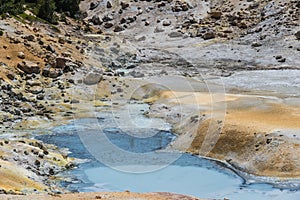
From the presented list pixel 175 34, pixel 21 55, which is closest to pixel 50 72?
pixel 21 55

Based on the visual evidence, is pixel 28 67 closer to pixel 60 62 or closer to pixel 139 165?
pixel 60 62

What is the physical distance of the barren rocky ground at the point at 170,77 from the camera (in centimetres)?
3011

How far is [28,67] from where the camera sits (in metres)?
47.3

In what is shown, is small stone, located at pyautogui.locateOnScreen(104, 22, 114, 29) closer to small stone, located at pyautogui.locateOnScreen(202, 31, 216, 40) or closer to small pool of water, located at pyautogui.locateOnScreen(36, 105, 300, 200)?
small stone, located at pyautogui.locateOnScreen(202, 31, 216, 40)

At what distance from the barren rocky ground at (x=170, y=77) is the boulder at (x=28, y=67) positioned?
3.1 inches

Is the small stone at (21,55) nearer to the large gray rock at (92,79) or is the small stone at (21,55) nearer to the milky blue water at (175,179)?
the large gray rock at (92,79)

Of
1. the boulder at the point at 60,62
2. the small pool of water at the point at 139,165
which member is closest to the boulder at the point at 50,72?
the boulder at the point at 60,62

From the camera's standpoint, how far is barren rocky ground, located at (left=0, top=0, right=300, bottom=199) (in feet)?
98.8

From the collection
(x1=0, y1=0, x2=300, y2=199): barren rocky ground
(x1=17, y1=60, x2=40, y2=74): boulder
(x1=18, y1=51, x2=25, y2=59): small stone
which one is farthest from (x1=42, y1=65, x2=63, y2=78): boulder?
(x1=18, y1=51, x2=25, y2=59): small stone

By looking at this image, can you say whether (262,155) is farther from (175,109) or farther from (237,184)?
(175,109)

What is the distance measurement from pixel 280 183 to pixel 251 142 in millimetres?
4703

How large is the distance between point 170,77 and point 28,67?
1341 centimetres

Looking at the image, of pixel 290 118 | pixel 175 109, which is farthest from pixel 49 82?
pixel 290 118

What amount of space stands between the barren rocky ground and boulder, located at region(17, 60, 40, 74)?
0.26 ft
